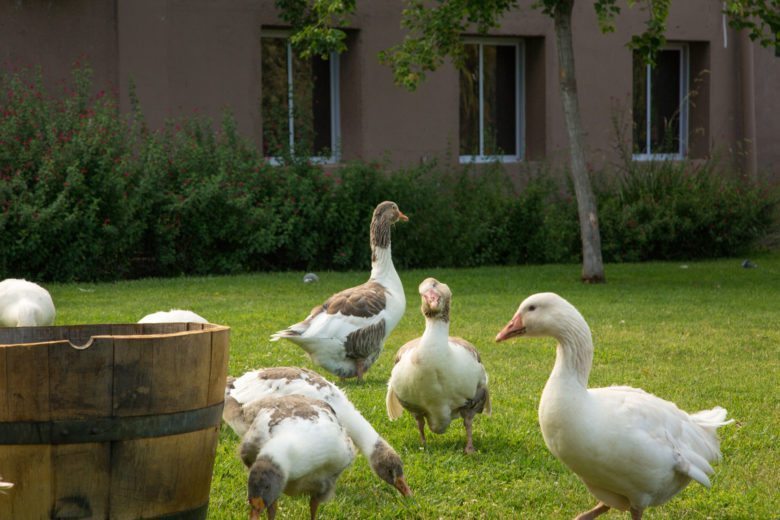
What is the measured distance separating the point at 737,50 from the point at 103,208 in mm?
13565

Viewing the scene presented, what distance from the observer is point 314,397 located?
18.4 ft

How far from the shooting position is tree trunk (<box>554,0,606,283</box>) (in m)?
14.9

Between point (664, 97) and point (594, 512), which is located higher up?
point (664, 97)

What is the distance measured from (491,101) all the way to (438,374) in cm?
1468

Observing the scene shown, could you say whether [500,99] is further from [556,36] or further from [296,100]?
[556,36]

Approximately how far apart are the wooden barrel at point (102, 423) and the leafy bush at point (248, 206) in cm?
1087

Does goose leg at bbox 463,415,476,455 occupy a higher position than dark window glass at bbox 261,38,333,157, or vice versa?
dark window glass at bbox 261,38,333,157

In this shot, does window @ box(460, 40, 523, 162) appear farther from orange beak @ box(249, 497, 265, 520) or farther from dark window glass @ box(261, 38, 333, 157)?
orange beak @ box(249, 497, 265, 520)

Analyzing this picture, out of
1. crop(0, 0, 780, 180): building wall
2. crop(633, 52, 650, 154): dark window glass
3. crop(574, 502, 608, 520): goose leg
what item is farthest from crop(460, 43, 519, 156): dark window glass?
crop(574, 502, 608, 520): goose leg

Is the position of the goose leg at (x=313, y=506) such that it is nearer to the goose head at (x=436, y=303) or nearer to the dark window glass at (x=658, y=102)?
the goose head at (x=436, y=303)

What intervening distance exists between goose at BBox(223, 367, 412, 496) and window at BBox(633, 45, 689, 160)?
16.8 meters

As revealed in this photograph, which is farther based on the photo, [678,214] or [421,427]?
[678,214]

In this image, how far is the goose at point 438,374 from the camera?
6.36 m

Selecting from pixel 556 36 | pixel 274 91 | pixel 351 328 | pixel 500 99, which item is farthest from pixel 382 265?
pixel 500 99
